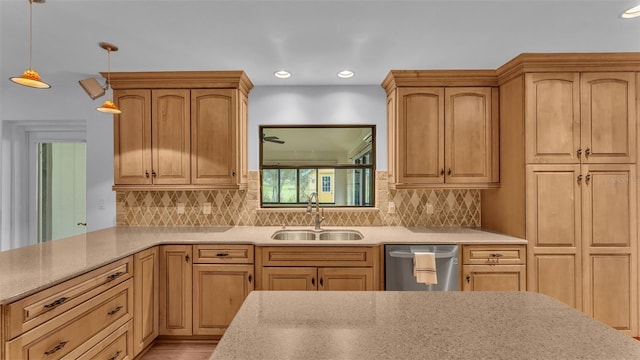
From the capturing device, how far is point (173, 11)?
200cm

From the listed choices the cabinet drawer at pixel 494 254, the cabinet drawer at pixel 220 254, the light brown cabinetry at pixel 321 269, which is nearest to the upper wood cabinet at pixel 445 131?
the cabinet drawer at pixel 494 254

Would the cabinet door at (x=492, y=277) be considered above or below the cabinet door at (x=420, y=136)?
below

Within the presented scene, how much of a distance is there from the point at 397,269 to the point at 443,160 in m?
1.11

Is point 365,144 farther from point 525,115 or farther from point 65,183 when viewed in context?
point 65,183

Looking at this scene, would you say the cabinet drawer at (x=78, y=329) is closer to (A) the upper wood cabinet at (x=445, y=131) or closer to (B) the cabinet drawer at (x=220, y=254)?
(B) the cabinet drawer at (x=220, y=254)

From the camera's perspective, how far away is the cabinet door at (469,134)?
2.99m

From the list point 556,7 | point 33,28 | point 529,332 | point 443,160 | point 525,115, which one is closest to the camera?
point 529,332

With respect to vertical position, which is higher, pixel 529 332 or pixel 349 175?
pixel 349 175

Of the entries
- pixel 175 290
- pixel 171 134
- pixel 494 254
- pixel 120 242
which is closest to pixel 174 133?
pixel 171 134

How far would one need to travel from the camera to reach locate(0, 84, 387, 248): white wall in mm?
3402

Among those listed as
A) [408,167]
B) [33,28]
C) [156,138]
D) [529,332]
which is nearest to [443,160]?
[408,167]

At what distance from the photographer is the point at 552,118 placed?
261 centimetres

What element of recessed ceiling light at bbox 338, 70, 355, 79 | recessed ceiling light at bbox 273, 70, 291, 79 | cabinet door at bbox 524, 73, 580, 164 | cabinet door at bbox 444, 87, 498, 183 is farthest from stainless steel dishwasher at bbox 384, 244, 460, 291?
recessed ceiling light at bbox 273, 70, 291, 79

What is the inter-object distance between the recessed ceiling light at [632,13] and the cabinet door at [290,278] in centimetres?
271
